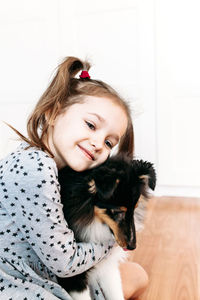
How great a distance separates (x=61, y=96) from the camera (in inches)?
49.3

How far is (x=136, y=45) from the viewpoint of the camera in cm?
290

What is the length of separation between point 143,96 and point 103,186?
2.02m

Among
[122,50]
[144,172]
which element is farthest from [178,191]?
[144,172]

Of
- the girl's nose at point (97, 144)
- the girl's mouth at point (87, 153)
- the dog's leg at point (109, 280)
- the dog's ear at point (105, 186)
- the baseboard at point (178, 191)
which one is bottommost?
the baseboard at point (178, 191)

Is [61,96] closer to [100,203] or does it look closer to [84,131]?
[84,131]

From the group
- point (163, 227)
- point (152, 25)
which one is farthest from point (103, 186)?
point (152, 25)

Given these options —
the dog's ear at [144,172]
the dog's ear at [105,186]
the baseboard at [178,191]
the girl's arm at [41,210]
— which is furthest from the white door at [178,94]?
the girl's arm at [41,210]

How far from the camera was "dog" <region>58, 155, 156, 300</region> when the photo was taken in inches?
46.3

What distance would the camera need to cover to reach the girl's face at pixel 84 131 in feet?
4.01

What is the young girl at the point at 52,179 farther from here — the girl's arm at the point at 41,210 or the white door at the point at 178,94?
the white door at the point at 178,94

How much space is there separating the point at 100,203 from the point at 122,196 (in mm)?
91

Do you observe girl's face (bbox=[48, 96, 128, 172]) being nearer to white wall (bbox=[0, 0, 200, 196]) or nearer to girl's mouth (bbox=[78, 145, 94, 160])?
girl's mouth (bbox=[78, 145, 94, 160])

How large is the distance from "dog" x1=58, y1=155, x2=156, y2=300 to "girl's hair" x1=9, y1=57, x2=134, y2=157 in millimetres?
192

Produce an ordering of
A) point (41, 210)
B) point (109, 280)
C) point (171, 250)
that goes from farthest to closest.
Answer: point (171, 250), point (109, 280), point (41, 210)
